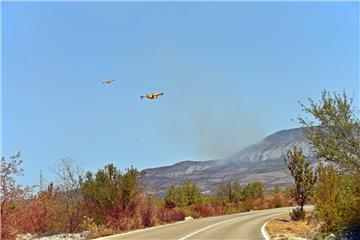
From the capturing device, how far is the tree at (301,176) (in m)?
37.9

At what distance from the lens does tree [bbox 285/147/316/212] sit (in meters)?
37.9

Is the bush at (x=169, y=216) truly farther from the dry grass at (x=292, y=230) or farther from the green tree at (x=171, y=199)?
the green tree at (x=171, y=199)

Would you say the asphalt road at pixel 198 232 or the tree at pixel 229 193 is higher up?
the tree at pixel 229 193

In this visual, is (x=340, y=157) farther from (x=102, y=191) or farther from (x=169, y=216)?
(x=169, y=216)

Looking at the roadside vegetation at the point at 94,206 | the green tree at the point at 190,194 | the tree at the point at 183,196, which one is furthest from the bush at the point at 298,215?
the green tree at the point at 190,194

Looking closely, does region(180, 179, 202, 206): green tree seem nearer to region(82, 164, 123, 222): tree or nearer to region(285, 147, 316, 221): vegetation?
region(285, 147, 316, 221): vegetation

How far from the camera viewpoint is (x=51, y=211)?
31125 millimetres

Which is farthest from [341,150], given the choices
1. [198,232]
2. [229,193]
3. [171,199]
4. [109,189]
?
[229,193]

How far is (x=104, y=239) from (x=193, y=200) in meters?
41.9

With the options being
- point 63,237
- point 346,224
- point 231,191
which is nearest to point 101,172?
point 63,237

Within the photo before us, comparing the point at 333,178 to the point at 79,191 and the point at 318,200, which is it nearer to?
the point at 318,200

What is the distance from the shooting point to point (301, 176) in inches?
1499

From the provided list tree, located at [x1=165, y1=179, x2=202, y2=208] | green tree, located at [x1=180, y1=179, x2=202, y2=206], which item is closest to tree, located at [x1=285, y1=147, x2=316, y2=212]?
tree, located at [x1=165, y1=179, x2=202, y2=208]

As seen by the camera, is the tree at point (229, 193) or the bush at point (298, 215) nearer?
the bush at point (298, 215)
